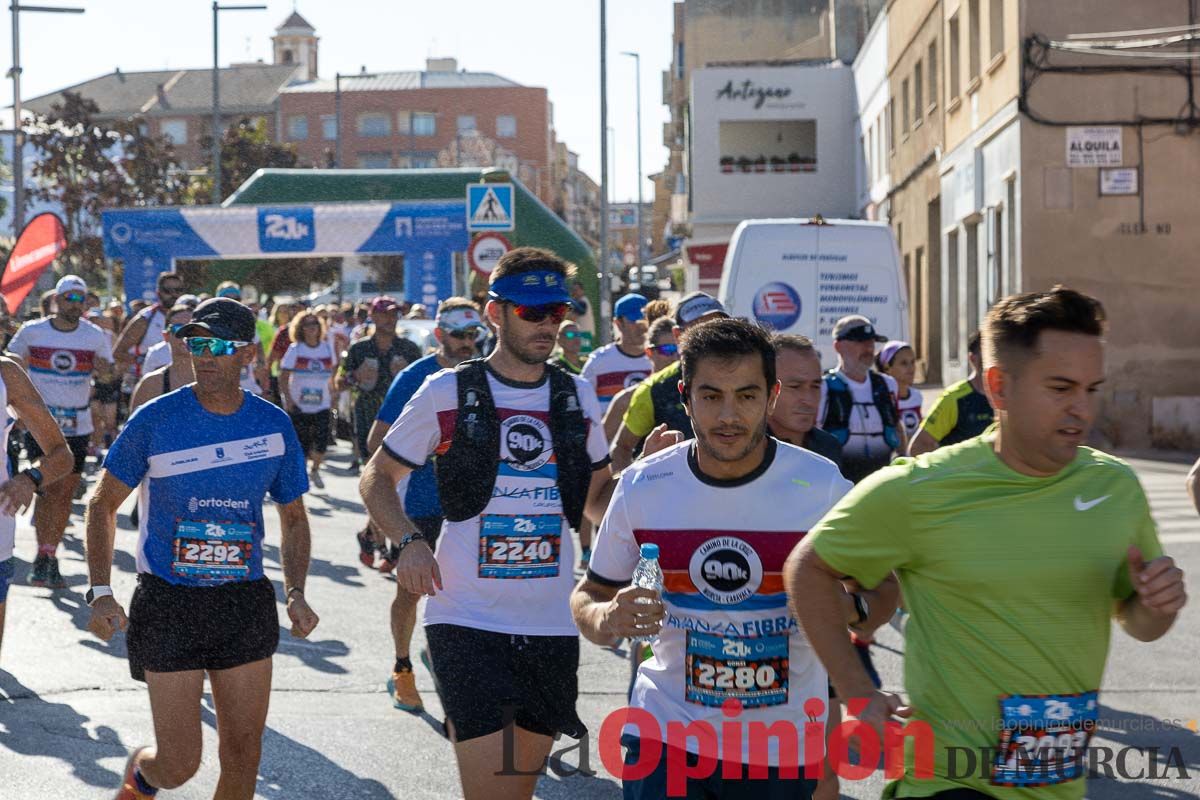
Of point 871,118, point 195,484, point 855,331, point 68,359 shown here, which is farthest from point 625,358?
point 871,118

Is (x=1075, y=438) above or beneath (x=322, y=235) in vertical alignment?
beneath

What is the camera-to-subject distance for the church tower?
14325 cm

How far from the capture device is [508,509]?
5316 mm

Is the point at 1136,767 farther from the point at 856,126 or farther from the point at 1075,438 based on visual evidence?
the point at 856,126

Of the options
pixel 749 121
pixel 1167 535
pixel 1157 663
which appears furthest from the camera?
pixel 749 121

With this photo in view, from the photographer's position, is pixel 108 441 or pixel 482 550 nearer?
pixel 482 550

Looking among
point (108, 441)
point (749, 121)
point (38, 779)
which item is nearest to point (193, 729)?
point (38, 779)

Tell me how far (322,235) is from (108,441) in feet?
22.3

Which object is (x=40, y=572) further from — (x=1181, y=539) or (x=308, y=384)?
(x=1181, y=539)

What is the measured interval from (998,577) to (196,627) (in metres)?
2.83

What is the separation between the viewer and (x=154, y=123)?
4963 inches

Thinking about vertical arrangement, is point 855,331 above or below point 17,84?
below

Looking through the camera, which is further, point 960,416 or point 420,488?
point 420,488

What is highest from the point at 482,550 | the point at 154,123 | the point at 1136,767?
the point at 154,123
